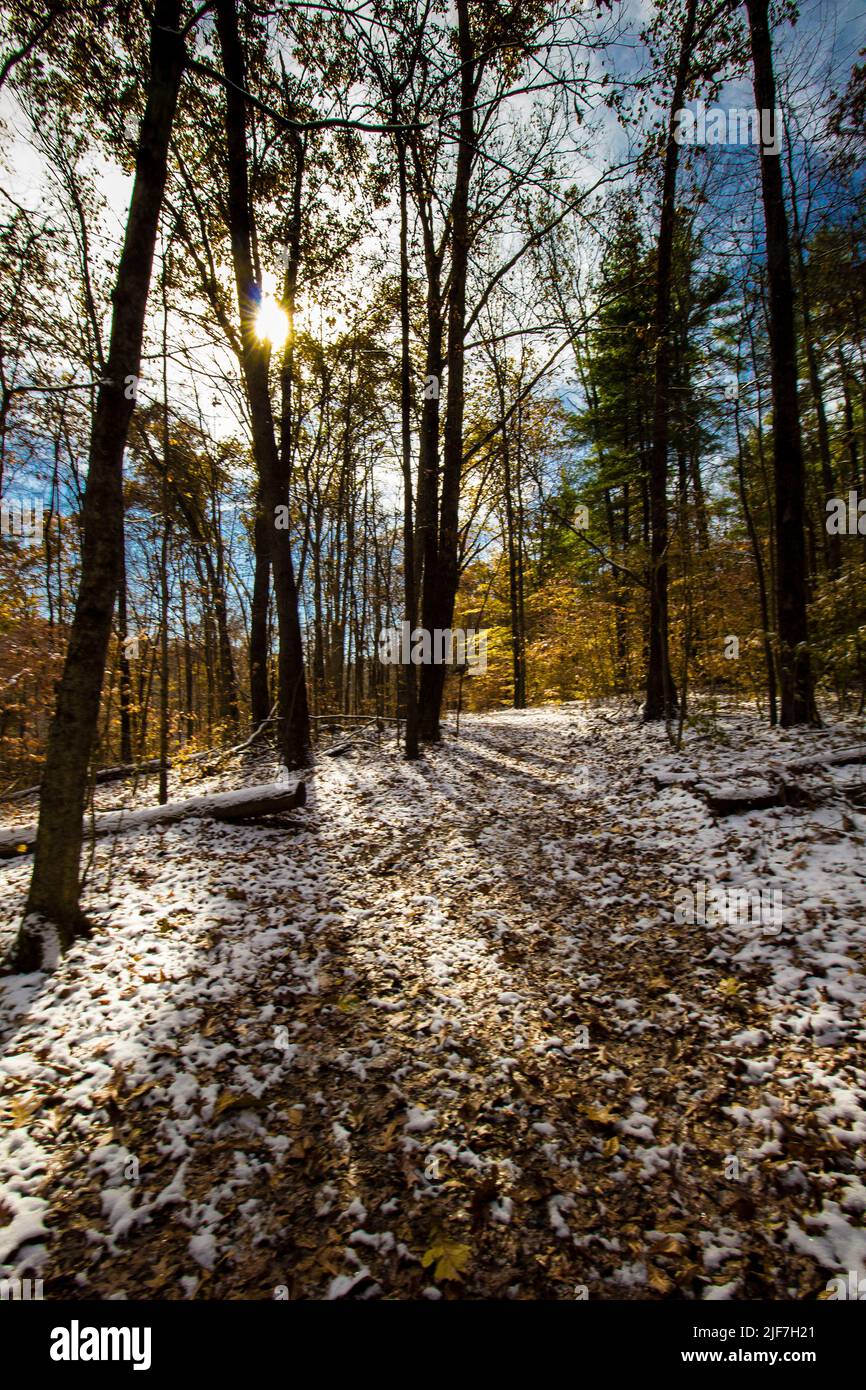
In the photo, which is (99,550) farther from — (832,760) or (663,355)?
(663,355)

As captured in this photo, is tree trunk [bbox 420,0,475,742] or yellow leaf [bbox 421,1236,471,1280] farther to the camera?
tree trunk [bbox 420,0,475,742]

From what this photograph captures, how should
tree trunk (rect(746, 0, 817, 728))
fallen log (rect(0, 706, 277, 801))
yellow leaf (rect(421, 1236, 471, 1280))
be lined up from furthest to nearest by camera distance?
fallen log (rect(0, 706, 277, 801)) → tree trunk (rect(746, 0, 817, 728)) → yellow leaf (rect(421, 1236, 471, 1280))

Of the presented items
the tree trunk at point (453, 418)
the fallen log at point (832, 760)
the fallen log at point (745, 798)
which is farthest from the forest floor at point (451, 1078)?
the tree trunk at point (453, 418)

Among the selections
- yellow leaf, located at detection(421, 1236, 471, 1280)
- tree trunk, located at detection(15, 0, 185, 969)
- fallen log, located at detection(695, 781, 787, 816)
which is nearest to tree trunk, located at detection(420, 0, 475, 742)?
tree trunk, located at detection(15, 0, 185, 969)

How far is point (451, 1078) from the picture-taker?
312 cm

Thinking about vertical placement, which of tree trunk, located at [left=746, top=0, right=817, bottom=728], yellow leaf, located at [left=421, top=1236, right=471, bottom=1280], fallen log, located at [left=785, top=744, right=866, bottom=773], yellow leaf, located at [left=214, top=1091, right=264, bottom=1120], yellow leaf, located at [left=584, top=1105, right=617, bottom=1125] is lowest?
yellow leaf, located at [left=421, top=1236, right=471, bottom=1280]

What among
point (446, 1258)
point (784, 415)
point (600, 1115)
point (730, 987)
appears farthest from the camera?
point (784, 415)

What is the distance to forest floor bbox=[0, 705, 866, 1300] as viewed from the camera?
2.22 meters

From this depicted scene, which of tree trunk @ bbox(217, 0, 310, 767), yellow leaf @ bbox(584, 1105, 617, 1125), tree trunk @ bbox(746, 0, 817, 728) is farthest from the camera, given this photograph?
tree trunk @ bbox(217, 0, 310, 767)

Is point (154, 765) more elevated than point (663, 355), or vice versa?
point (663, 355)

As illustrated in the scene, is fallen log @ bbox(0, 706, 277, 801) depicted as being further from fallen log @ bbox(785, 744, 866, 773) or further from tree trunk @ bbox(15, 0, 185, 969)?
fallen log @ bbox(785, 744, 866, 773)

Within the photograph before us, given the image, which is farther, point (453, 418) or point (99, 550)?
point (453, 418)

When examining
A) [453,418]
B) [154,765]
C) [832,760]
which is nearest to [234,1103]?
[832,760]
